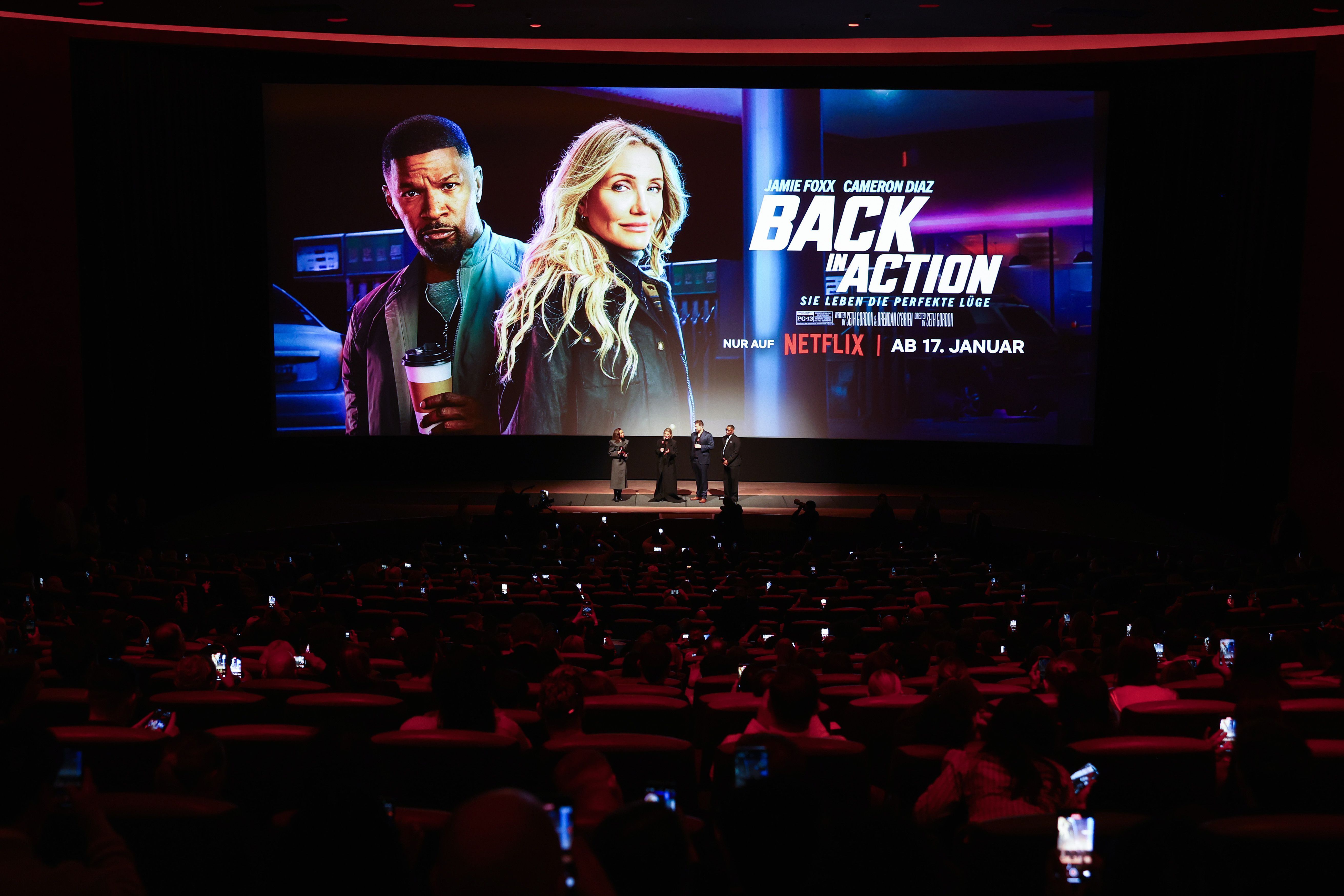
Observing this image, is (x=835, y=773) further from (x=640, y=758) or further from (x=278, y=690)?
(x=278, y=690)

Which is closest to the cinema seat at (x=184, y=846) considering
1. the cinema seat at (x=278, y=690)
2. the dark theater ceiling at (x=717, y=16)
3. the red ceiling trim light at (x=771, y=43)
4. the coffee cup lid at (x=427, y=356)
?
the cinema seat at (x=278, y=690)

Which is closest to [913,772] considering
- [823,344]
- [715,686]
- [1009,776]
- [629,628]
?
[1009,776]

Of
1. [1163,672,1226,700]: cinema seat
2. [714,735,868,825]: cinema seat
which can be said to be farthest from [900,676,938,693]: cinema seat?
[714,735,868,825]: cinema seat

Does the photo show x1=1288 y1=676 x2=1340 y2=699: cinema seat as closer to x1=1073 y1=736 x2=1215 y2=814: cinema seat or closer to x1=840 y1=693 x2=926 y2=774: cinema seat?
x1=840 y1=693 x2=926 y2=774: cinema seat

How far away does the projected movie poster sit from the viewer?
52.9 ft

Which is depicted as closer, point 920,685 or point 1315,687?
point 1315,687

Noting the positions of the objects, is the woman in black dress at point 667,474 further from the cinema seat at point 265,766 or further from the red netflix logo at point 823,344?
the cinema seat at point 265,766

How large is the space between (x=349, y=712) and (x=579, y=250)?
43.9 ft

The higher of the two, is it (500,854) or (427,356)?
(427,356)

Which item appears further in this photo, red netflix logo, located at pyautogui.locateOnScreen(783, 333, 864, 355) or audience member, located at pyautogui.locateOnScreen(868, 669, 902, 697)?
red netflix logo, located at pyautogui.locateOnScreen(783, 333, 864, 355)

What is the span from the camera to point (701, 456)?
16.1 meters

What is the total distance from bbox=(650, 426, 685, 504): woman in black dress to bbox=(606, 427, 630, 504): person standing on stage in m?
0.50

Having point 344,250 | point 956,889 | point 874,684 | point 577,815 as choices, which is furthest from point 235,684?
point 344,250

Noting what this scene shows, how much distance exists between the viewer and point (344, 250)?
652 inches
